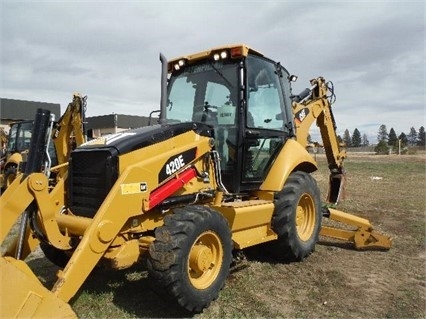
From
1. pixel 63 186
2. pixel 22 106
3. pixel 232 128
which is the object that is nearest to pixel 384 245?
pixel 232 128

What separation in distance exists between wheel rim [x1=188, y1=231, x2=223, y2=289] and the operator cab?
1.21 meters

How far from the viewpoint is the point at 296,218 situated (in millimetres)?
5797

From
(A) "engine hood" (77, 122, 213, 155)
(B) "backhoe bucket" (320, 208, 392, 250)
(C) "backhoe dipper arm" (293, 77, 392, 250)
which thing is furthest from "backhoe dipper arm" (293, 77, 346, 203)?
(A) "engine hood" (77, 122, 213, 155)

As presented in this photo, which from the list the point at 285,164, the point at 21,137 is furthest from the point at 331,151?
the point at 21,137

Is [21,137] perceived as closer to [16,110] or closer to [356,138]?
[16,110]

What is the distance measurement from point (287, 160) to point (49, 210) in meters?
3.15

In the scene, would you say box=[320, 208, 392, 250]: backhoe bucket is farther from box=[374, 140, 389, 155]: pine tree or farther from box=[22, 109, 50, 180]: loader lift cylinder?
box=[374, 140, 389, 155]: pine tree

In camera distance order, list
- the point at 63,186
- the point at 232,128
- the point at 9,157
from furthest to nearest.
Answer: the point at 9,157, the point at 232,128, the point at 63,186

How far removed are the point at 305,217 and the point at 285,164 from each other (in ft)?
3.18

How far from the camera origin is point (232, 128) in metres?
5.30

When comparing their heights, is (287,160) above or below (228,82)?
below

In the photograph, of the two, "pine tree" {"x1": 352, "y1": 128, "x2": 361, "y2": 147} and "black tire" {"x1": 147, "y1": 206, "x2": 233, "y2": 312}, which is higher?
"pine tree" {"x1": 352, "y1": 128, "x2": 361, "y2": 147}

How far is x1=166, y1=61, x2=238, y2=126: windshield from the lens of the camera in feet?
17.7

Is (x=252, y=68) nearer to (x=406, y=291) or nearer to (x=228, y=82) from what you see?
(x=228, y=82)
